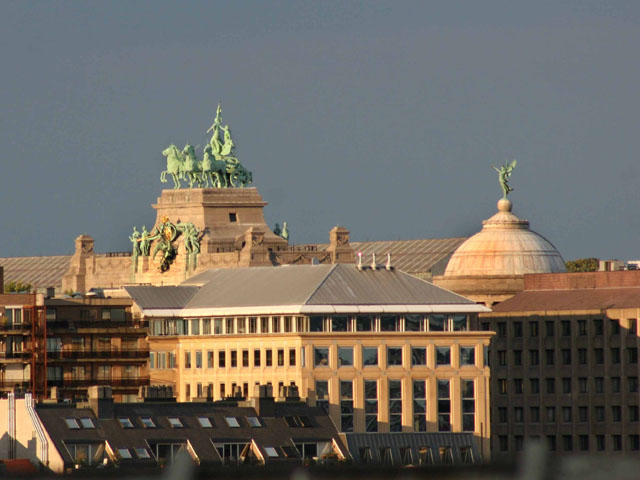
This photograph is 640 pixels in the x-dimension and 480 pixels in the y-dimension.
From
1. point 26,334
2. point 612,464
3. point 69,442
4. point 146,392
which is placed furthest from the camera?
point 26,334

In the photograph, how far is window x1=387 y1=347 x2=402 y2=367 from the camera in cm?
17012

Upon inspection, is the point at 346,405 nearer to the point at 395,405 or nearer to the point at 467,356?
the point at 395,405

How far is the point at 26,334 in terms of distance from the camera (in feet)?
588

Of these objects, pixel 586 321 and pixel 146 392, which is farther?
pixel 586 321

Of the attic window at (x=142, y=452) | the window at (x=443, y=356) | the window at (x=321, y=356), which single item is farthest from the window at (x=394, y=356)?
the attic window at (x=142, y=452)

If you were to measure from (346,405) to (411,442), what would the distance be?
7120 millimetres

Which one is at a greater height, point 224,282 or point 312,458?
point 224,282

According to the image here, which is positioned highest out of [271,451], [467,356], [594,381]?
[467,356]

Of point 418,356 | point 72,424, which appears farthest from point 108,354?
point 72,424

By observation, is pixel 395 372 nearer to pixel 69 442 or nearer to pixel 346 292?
pixel 346 292

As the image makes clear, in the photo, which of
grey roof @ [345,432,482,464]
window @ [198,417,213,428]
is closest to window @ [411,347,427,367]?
grey roof @ [345,432,482,464]

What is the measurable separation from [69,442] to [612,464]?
100 m

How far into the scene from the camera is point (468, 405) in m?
170

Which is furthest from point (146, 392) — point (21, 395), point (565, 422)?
point (565, 422)
